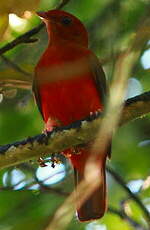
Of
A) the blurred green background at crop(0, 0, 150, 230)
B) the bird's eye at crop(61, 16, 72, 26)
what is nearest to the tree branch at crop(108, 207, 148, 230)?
the blurred green background at crop(0, 0, 150, 230)

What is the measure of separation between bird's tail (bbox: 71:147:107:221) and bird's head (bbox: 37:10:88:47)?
1173 millimetres

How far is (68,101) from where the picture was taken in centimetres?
438

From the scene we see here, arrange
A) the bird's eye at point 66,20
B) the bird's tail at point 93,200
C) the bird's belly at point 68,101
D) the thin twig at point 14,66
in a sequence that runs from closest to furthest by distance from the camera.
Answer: the thin twig at point 14,66
the bird's belly at point 68,101
the bird's tail at point 93,200
the bird's eye at point 66,20

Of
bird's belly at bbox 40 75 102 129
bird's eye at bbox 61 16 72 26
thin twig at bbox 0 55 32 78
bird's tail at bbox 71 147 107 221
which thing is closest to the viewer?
thin twig at bbox 0 55 32 78

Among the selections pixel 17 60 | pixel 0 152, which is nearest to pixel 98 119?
pixel 0 152

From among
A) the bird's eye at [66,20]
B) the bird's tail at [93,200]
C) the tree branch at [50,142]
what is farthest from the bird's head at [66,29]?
the tree branch at [50,142]

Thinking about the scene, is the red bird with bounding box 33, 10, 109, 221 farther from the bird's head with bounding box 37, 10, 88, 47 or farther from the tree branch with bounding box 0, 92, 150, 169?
the tree branch with bounding box 0, 92, 150, 169

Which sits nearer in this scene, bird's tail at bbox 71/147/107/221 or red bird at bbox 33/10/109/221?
red bird at bbox 33/10/109/221

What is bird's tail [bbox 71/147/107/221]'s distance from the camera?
4547 mm

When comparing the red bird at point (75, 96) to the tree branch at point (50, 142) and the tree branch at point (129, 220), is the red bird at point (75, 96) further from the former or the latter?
the tree branch at point (50, 142)

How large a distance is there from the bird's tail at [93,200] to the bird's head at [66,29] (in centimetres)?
117

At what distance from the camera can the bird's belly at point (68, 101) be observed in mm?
4375

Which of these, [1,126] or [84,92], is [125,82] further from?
[1,126]

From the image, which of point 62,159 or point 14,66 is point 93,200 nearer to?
point 62,159
